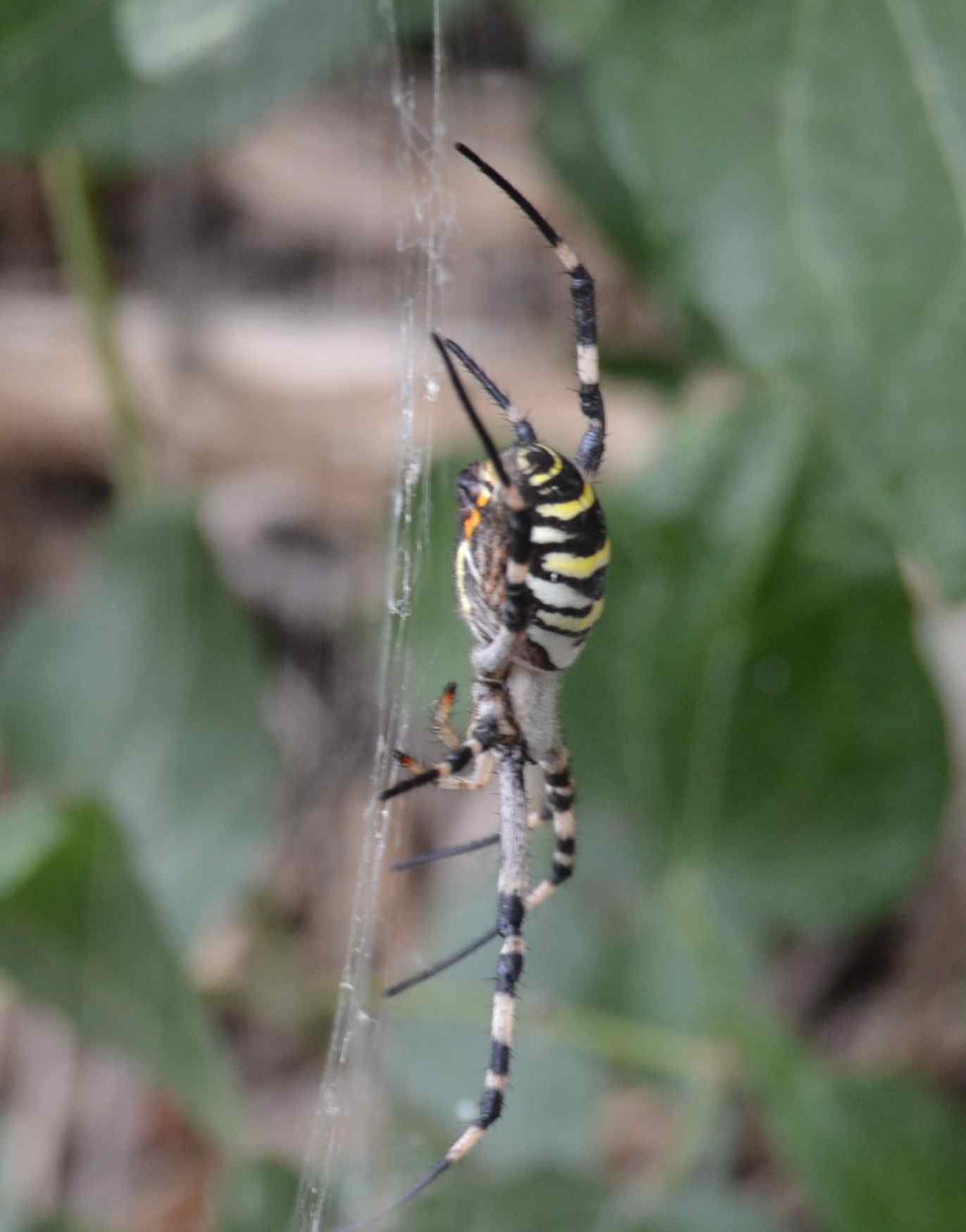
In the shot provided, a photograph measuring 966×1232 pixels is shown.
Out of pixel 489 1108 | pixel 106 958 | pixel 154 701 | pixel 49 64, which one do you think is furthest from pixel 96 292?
pixel 489 1108

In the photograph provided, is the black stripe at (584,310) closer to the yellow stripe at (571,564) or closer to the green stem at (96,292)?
the yellow stripe at (571,564)

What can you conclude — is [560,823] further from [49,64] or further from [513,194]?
[49,64]

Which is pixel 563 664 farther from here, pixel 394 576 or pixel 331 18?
pixel 331 18

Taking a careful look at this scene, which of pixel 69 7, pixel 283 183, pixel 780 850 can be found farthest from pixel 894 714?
pixel 283 183

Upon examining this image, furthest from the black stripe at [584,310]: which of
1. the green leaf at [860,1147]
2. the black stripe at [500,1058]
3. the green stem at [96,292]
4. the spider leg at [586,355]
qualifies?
the green stem at [96,292]

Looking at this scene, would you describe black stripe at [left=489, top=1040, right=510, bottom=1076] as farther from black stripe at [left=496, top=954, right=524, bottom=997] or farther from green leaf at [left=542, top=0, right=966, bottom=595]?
green leaf at [left=542, top=0, right=966, bottom=595]

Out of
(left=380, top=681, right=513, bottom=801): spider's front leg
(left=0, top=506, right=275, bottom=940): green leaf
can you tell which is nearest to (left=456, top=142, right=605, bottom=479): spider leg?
(left=380, top=681, right=513, bottom=801): spider's front leg
